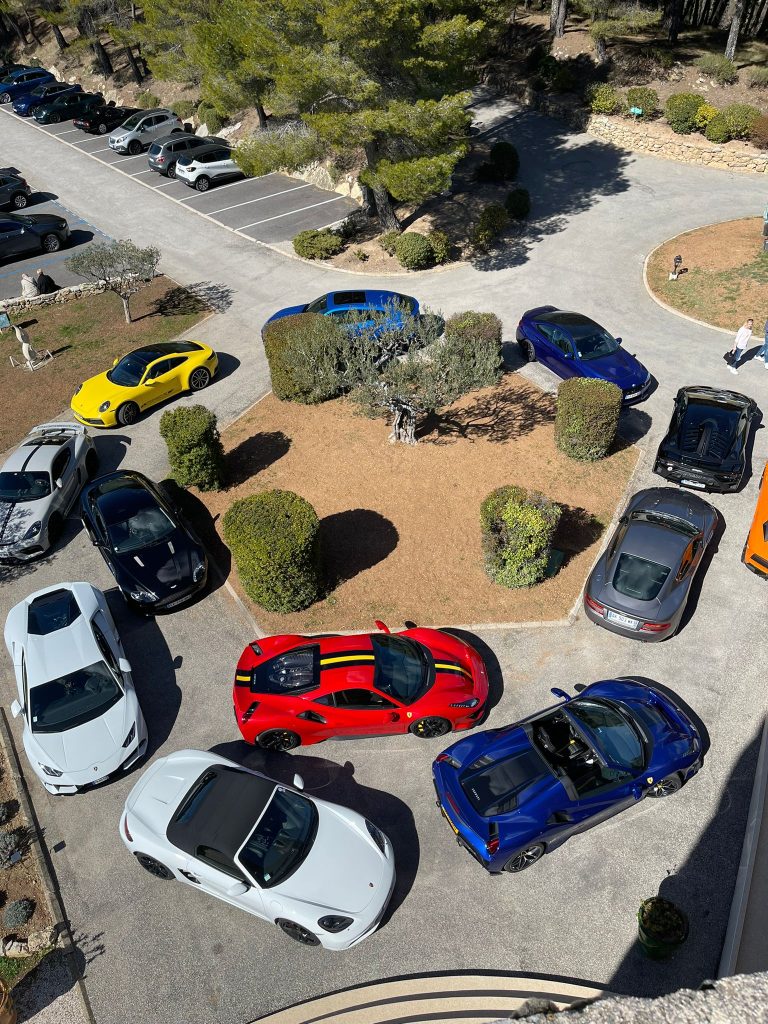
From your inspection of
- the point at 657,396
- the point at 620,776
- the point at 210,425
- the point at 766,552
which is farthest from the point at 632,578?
the point at 210,425

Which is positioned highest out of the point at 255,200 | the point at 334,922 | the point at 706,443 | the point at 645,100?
the point at 645,100

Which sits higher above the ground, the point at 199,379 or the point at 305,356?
the point at 305,356

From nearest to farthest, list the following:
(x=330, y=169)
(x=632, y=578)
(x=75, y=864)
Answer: (x=75, y=864) < (x=632, y=578) < (x=330, y=169)

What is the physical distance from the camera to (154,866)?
9.52m

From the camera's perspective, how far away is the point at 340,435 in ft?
56.4

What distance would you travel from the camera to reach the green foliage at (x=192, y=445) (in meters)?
15.1

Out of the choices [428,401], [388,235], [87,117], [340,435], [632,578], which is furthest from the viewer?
[87,117]

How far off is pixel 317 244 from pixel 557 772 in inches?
812

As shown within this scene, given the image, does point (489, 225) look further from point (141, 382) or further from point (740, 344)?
point (141, 382)

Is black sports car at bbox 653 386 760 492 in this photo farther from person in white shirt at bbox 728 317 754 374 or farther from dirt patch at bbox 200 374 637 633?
person in white shirt at bbox 728 317 754 374

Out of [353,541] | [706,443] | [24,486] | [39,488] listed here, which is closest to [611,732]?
[353,541]

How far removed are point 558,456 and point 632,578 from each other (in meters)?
4.61

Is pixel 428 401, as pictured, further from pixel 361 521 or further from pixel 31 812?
pixel 31 812

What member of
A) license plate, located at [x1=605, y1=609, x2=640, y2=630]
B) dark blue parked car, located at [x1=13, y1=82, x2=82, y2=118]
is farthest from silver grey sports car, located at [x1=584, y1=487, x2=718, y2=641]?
dark blue parked car, located at [x1=13, y1=82, x2=82, y2=118]
